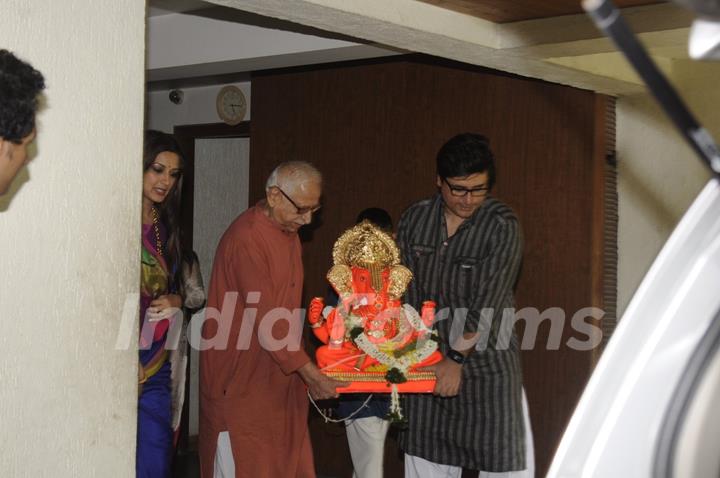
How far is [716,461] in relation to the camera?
1.09 m

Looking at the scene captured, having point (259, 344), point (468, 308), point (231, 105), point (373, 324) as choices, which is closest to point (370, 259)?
point (373, 324)

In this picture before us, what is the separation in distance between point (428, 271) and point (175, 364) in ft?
3.60

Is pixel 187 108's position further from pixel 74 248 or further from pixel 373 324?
pixel 74 248

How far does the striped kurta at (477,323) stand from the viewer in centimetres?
400

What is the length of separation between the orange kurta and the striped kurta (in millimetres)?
566

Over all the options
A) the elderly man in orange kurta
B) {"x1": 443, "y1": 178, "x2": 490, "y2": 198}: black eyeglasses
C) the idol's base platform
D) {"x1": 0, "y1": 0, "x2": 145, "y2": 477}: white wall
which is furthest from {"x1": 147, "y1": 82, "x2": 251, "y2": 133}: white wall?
{"x1": 0, "y1": 0, "x2": 145, "y2": 477}: white wall

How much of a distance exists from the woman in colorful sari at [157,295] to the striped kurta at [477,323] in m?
0.99

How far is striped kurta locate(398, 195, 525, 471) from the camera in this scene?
4.00 metres

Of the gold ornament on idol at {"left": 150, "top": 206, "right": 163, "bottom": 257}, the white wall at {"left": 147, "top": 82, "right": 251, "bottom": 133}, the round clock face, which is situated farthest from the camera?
the white wall at {"left": 147, "top": 82, "right": 251, "bottom": 133}

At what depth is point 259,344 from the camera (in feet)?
13.0

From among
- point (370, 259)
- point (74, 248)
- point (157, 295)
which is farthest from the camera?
point (370, 259)

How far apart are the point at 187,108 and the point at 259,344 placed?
3.74m

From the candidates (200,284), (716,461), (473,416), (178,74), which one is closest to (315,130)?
(178,74)

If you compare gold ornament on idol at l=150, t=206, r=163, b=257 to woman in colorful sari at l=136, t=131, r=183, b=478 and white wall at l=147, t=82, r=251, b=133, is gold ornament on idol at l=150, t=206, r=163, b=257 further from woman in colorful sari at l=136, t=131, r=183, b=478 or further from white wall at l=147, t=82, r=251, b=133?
white wall at l=147, t=82, r=251, b=133
